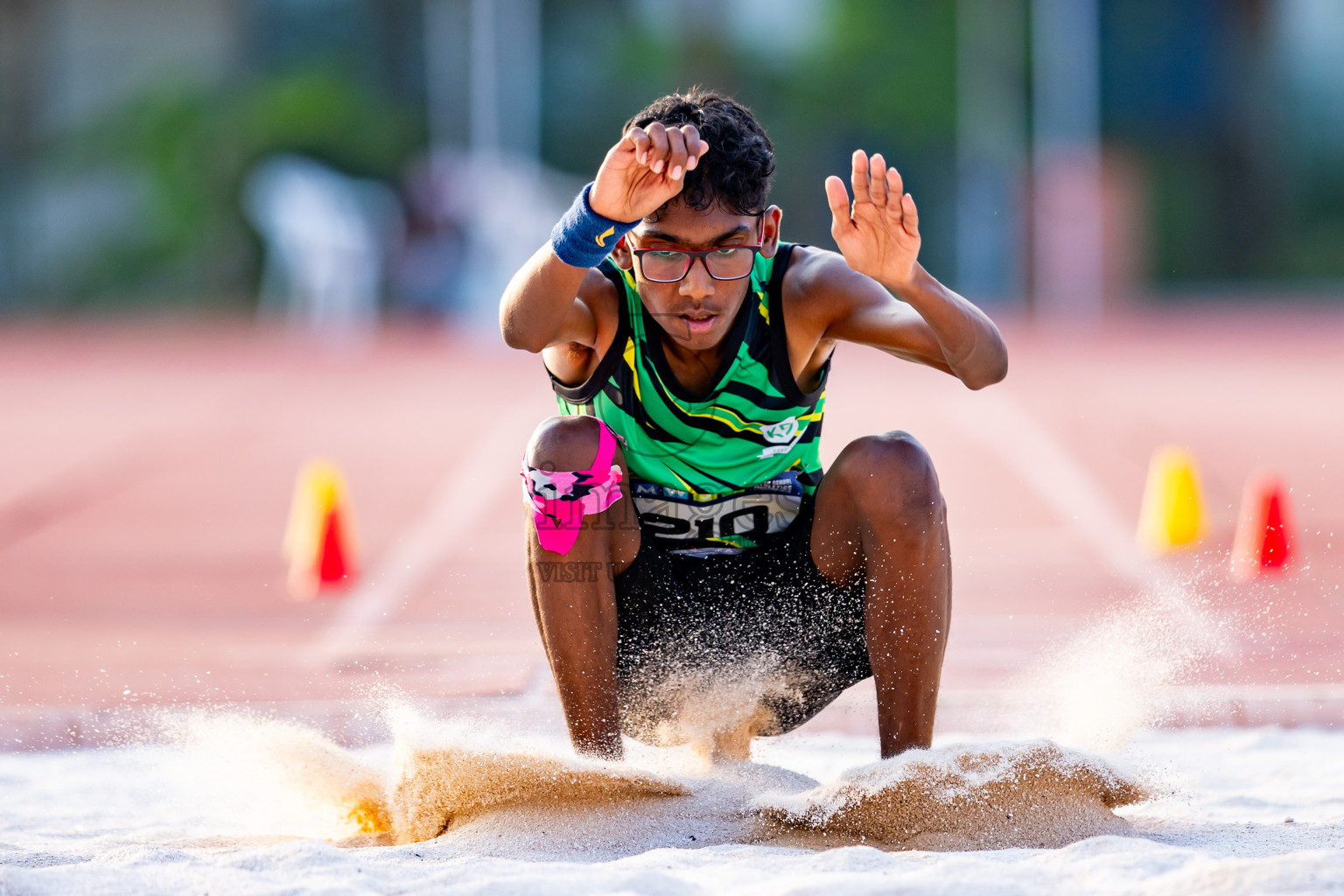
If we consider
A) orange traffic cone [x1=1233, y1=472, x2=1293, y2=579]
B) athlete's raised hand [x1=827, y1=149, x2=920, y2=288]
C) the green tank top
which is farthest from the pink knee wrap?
orange traffic cone [x1=1233, y1=472, x2=1293, y2=579]

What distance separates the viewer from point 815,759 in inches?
134

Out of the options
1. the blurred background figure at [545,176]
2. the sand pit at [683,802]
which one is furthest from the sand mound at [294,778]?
the blurred background figure at [545,176]

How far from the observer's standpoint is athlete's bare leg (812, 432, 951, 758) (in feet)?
9.22

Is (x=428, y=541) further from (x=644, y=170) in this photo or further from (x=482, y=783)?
(x=644, y=170)

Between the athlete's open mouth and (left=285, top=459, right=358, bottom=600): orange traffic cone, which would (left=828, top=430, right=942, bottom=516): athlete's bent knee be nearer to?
the athlete's open mouth

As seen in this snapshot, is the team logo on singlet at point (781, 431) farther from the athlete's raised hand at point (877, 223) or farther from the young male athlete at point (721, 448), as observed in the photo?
the athlete's raised hand at point (877, 223)

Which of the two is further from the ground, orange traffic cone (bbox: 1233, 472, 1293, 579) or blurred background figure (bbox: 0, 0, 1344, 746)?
blurred background figure (bbox: 0, 0, 1344, 746)

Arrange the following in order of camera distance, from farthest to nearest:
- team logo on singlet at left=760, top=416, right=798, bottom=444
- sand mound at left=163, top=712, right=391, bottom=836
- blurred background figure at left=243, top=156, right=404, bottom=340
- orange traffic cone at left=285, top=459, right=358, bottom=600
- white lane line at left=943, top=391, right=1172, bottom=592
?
1. blurred background figure at left=243, top=156, right=404, bottom=340
2. white lane line at left=943, top=391, right=1172, bottom=592
3. orange traffic cone at left=285, top=459, right=358, bottom=600
4. team logo on singlet at left=760, top=416, right=798, bottom=444
5. sand mound at left=163, top=712, right=391, bottom=836

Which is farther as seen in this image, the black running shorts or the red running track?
the red running track

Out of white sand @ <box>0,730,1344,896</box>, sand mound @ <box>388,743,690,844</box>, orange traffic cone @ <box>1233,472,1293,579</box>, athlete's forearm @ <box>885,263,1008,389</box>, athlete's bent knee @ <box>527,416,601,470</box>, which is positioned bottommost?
white sand @ <box>0,730,1344,896</box>

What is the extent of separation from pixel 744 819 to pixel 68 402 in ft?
34.4

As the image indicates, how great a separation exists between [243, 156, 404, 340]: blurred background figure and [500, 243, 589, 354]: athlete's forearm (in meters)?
16.0

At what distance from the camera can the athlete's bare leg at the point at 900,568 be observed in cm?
281

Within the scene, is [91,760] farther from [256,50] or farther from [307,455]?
[256,50]
